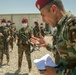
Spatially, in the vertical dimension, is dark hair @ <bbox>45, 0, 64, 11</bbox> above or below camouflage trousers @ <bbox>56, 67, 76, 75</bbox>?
above

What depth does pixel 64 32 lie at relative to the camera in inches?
83.0

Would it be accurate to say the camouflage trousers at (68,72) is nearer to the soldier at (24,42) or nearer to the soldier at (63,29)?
the soldier at (63,29)

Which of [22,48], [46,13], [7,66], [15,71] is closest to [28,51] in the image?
[22,48]

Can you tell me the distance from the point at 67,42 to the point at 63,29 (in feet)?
0.41

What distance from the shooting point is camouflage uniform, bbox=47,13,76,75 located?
2.05 meters

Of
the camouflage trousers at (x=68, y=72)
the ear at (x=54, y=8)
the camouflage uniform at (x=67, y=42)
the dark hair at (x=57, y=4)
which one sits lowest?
the camouflage trousers at (x=68, y=72)

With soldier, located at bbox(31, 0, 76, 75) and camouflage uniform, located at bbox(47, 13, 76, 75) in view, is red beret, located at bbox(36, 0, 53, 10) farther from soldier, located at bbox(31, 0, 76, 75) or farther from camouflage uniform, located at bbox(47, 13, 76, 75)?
camouflage uniform, located at bbox(47, 13, 76, 75)

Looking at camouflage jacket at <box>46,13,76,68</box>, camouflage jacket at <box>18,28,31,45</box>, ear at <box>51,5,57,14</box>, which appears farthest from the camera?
camouflage jacket at <box>18,28,31,45</box>

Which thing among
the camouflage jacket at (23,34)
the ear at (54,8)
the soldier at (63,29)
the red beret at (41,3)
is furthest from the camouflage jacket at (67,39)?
the camouflage jacket at (23,34)

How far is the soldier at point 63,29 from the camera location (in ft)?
6.80

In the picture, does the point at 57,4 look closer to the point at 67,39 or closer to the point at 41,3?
the point at 41,3

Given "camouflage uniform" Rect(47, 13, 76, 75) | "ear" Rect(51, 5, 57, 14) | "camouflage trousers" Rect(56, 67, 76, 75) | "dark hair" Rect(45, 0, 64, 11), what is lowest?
"camouflage trousers" Rect(56, 67, 76, 75)

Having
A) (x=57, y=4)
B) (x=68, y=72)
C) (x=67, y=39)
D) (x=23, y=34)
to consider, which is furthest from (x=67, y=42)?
(x=23, y=34)

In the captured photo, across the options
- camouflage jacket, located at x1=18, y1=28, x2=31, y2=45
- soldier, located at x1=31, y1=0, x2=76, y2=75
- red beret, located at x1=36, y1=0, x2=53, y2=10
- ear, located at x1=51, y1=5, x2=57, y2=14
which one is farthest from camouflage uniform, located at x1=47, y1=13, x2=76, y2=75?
camouflage jacket, located at x1=18, y1=28, x2=31, y2=45
